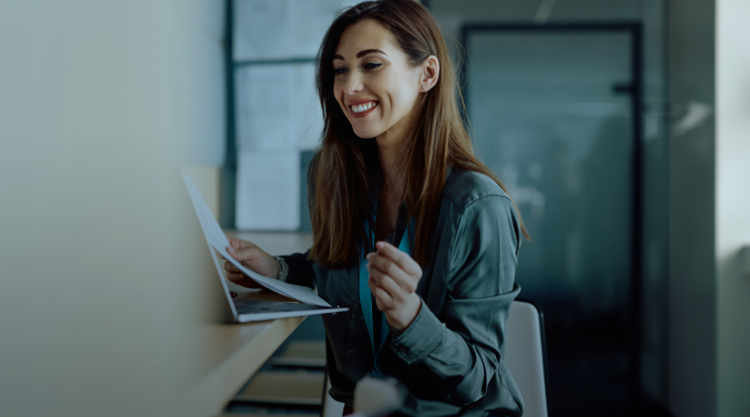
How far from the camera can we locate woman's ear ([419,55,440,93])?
1.00 metres

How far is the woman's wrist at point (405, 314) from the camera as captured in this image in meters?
0.69

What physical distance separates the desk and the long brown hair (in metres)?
0.27

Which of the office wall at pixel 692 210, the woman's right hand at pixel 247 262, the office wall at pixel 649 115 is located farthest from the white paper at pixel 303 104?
the office wall at pixel 692 210

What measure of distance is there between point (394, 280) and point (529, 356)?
517mm

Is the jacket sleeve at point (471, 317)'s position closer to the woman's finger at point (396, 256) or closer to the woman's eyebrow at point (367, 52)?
the woman's finger at point (396, 256)

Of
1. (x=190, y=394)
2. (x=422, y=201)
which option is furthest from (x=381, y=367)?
(x=190, y=394)

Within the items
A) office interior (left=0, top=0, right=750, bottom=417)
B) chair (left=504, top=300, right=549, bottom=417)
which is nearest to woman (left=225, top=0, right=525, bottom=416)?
chair (left=504, top=300, right=549, bottom=417)

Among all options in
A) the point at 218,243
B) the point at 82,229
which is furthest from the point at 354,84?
the point at 82,229

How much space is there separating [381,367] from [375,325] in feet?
0.27

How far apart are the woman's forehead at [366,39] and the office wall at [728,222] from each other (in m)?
1.51

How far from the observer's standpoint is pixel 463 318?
78cm

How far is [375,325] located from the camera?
3.09 feet

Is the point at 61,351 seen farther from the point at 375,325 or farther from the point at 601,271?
the point at 601,271

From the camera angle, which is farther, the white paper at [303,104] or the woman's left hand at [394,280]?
the white paper at [303,104]
